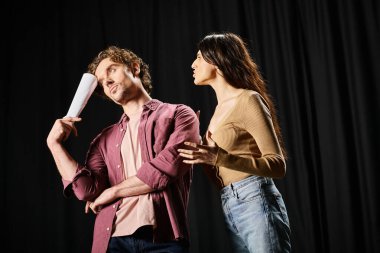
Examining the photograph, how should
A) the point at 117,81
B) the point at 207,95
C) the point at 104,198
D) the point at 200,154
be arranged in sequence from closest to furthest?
1. the point at 200,154
2. the point at 104,198
3. the point at 117,81
4. the point at 207,95

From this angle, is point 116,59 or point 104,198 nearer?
point 104,198

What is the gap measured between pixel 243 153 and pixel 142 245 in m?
0.45

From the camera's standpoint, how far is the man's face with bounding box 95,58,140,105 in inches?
68.9

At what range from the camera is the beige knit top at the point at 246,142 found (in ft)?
4.44

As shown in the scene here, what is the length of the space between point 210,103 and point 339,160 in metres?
0.95

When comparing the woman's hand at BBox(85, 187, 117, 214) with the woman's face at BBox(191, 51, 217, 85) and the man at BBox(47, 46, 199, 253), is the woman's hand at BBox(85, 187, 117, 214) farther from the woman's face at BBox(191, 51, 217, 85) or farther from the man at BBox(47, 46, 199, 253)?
the woman's face at BBox(191, 51, 217, 85)

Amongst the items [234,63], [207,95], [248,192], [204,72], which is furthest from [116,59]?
[207,95]

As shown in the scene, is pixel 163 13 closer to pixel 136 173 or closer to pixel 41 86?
pixel 41 86

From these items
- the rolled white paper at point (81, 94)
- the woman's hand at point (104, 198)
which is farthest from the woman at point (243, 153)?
the rolled white paper at point (81, 94)

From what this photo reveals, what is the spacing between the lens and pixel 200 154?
4.30 ft

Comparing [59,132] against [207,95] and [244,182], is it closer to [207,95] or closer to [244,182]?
[244,182]

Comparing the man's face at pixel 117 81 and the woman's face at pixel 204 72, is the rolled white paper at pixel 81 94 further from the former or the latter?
the woman's face at pixel 204 72

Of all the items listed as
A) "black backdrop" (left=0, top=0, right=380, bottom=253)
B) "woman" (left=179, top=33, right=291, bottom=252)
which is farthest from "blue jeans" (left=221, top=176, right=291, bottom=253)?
"black backdrop" (left=0, top=0, right=380, bottom=253)

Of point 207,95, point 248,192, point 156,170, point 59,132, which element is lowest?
point 248,192
